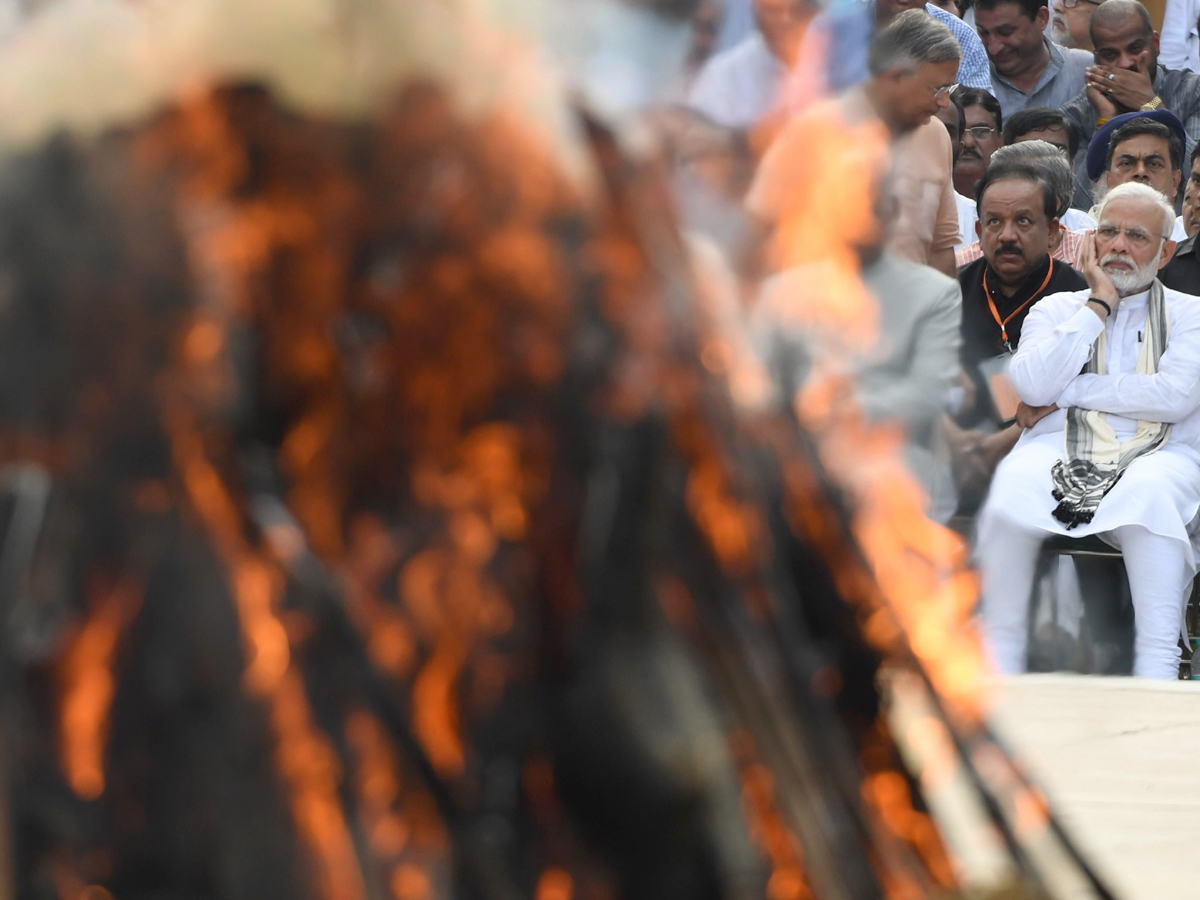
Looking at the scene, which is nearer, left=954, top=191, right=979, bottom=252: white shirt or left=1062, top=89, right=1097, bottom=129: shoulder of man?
left=954, top=191, right=979, bottom=252: white shirt

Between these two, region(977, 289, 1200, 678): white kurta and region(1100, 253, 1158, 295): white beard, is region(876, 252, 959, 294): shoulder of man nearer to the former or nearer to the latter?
region(977, 289, 1200, 678): white kurta

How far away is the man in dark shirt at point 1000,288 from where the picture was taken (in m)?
3.26

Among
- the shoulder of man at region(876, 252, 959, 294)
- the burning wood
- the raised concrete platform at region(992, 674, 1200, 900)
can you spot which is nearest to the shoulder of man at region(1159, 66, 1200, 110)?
the raised concrete platform at region(992, 674, 1200, 900)

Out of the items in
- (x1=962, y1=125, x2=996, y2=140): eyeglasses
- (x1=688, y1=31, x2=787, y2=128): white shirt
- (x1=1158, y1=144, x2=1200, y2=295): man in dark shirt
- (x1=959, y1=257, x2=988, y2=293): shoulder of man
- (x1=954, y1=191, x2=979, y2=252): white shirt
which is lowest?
(x1=1158, y1=144, x2=1200, y2=295): man in dark shirt

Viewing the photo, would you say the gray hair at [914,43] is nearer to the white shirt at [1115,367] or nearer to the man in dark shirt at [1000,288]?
the man in dark shirt at [1000,288]

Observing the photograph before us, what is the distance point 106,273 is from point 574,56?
0.46 metres

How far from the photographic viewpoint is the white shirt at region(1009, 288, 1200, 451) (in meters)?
3.15

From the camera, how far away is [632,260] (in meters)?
1.33

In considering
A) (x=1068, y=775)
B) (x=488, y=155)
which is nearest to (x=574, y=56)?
(x=488, y=155)

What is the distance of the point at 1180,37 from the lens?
4.80 m

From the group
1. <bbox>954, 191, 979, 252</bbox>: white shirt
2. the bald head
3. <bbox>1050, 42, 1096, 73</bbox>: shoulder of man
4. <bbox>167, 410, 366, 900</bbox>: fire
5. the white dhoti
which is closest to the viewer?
<bbox>167, 410, 366, 900</bbox>: fire

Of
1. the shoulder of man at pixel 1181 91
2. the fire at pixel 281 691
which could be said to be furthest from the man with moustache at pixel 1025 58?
the fire at pixel 281 691

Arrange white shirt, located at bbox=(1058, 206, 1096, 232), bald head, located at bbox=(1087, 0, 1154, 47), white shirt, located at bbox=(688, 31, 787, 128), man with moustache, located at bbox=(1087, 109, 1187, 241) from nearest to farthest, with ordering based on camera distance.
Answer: white shirt, located at bbox=(688, 31, 787, 128)
white shirt, located at bbox=(1058, 206, 1096, 232)
man with moustache, located at bbox=(1087, 109, 1187, 241)
bald head, located at bbox=(1087, 0, 1154, 47)

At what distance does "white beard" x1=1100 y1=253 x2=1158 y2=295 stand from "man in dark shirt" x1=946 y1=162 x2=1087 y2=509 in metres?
0.09
